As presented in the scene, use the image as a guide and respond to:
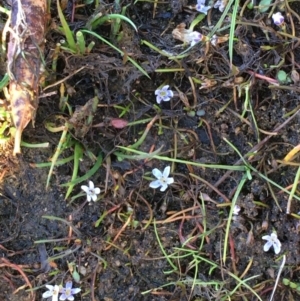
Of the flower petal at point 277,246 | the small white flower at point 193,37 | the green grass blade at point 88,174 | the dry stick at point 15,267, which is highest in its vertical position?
the small white flower at point 193,37

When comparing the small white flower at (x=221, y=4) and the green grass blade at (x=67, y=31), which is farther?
the small white flower at (x=221, y=4)

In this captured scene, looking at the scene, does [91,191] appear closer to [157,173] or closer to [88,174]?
[88,174]

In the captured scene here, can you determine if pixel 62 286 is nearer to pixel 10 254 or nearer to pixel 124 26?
pixel 10 254

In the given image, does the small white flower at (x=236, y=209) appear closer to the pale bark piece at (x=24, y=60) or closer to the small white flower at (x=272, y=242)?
the small white flower at (x=272, y=242)

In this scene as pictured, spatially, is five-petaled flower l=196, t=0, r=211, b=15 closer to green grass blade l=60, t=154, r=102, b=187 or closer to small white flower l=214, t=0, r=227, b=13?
small white flower l=214, t=0, r=227, b=13

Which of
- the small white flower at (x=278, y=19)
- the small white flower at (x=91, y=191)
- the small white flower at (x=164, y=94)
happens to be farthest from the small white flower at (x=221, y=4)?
the small white flower at (x=91, y=191)

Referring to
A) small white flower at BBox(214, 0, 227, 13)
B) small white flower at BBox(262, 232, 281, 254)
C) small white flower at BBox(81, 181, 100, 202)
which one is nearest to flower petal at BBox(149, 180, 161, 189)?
small white flower at BBox(81, 181, 100, 202)
